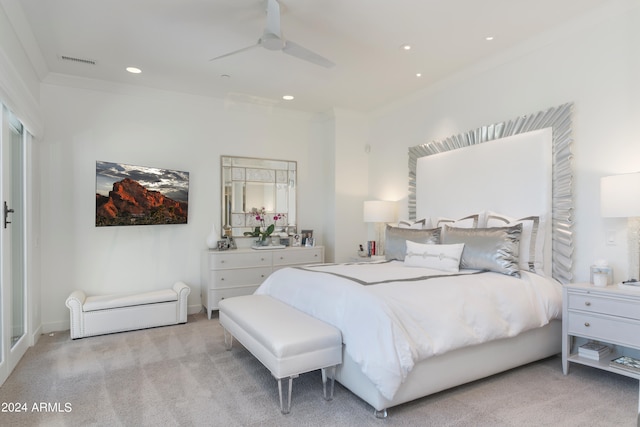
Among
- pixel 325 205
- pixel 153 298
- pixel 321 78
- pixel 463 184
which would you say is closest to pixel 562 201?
pixel 463 184

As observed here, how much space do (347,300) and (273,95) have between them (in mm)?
3419

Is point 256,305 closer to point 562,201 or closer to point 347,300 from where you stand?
point 347,300

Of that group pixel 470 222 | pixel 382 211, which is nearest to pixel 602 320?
pixel 470 222

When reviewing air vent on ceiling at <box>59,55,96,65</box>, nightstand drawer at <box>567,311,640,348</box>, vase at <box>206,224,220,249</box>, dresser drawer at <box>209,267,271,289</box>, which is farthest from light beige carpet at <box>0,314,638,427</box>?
air vent on ceiling at <box>59,55,96,65</box>

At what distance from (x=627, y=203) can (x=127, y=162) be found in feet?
16.4

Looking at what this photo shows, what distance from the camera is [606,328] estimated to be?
2662mm

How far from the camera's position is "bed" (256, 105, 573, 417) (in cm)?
230

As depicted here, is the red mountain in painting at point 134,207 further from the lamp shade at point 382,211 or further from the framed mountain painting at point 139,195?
the lamp shade at point 382,211

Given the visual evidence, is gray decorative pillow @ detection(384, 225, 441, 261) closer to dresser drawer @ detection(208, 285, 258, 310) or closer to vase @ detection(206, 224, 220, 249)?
dresser drawer @ detection(208, 285, 258, 310)

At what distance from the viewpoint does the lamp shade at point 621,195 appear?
2.57m

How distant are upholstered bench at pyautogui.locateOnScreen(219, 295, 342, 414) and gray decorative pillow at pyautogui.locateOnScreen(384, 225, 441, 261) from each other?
5.17 ft

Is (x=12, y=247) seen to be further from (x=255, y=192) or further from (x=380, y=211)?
(x=380, y=211)

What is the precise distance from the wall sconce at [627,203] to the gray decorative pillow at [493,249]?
677 mm

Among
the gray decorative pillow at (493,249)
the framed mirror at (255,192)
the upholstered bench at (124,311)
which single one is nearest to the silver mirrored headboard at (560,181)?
the gray decorative pillow at (493,249)
